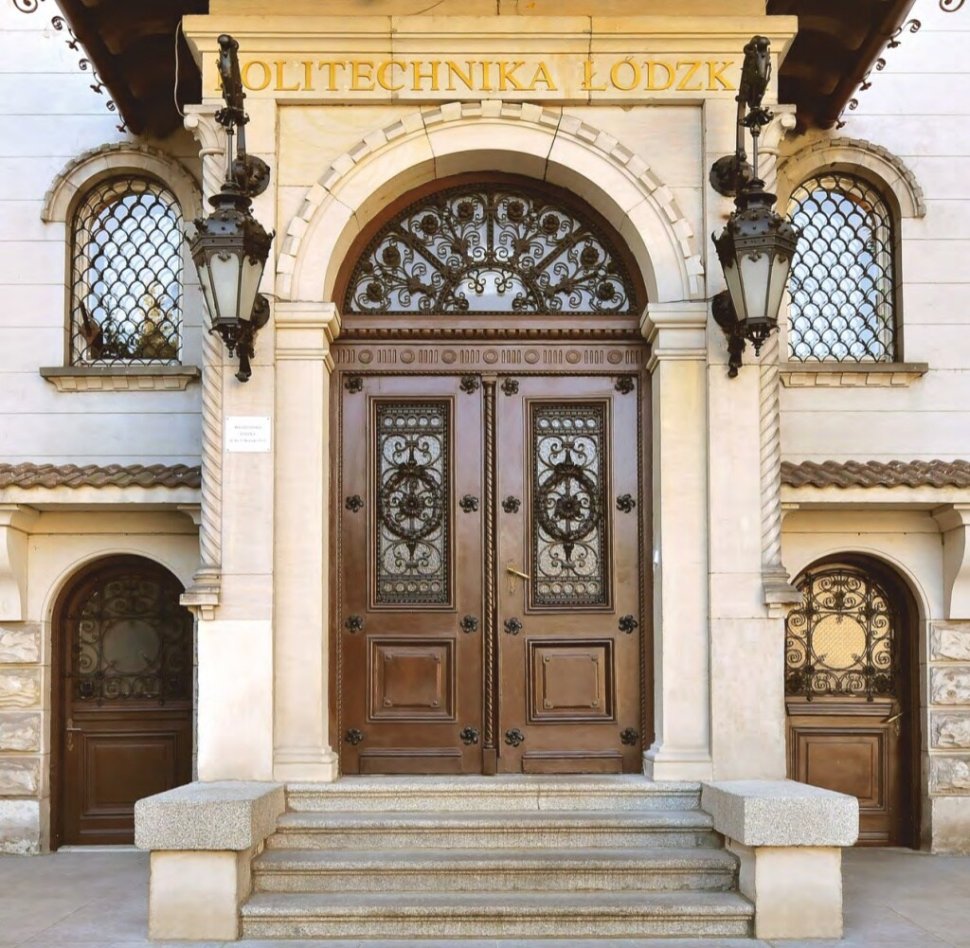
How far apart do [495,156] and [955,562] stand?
15.3 feet

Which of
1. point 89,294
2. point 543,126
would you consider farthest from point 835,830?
point 89,294

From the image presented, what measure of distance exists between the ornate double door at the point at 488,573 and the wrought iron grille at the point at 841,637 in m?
2.14

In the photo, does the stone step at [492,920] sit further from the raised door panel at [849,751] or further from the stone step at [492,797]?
the raised door panel at [849,751]

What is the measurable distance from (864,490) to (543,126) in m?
3.49

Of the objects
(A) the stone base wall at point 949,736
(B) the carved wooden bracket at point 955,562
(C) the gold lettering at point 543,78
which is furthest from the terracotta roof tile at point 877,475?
(C) the gold lettering at point 543,78

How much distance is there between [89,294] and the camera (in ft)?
34.7

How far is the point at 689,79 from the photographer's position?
28.0 feet

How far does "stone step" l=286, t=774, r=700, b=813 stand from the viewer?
8023 mm

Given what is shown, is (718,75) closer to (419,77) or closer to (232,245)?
(419,77)

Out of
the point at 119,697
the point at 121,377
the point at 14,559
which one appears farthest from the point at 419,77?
the point at 119,697

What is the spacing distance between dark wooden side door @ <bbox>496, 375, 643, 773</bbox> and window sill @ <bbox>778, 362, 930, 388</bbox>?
2.00 meters

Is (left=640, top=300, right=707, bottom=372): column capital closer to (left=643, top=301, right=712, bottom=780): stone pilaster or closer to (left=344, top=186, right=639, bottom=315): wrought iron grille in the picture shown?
(left=643, top=301, right=712, bottom=780): stone pilaster

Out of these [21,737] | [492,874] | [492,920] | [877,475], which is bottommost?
[492,920]

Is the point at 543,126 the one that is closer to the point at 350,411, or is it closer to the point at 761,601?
the point at 350,411
